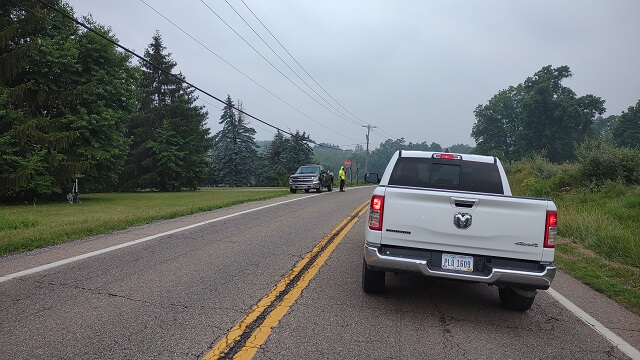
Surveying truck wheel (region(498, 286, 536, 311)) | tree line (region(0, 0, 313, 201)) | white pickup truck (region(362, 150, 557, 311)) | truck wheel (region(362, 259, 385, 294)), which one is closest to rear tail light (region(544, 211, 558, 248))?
white pickup truck (region(362, 150, 557, 311))

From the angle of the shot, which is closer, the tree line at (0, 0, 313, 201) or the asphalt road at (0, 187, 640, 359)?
the asphalt road at (0, 187, 640, 359)

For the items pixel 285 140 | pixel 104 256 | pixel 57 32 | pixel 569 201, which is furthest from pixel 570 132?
pixel 104 256

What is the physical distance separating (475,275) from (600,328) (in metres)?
1.58

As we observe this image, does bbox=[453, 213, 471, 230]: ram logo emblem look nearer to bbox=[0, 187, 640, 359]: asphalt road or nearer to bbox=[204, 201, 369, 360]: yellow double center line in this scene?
bbox=[0, 187, 640, 359]: asphalt road

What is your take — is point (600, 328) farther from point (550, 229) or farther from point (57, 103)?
point (57, 103)

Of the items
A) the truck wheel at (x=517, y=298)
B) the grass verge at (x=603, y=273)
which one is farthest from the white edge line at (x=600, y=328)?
the grass verge at (x=603, y=273)

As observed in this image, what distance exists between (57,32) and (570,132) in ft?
243

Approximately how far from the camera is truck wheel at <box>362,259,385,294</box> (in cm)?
505

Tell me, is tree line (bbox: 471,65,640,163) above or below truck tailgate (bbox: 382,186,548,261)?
above

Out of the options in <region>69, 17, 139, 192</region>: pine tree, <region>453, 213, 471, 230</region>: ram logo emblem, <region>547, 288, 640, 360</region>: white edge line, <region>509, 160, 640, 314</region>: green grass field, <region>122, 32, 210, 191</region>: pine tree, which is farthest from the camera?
<region>122, 32, 210, 191</region>: pine tree

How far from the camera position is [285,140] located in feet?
241

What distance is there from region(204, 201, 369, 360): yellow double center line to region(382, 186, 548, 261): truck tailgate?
4.72 ft

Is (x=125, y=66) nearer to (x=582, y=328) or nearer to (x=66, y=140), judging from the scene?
(x=66, y=140)

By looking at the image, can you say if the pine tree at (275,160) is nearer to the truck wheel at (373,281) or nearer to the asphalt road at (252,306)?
the asphalt road at (252,306)
